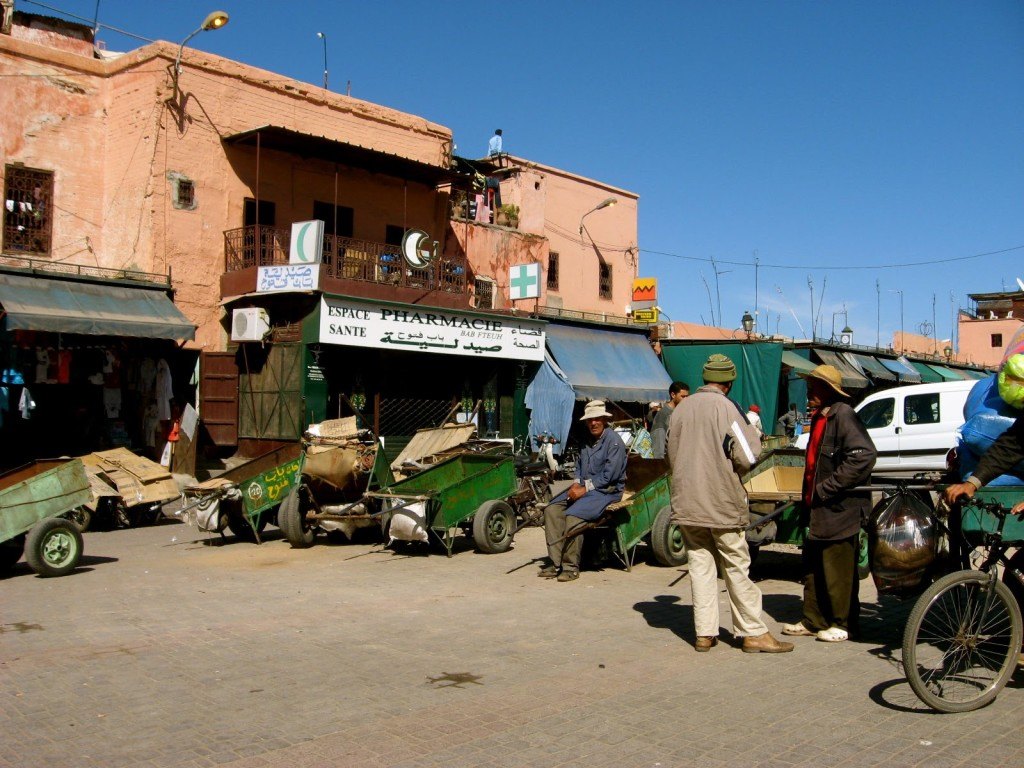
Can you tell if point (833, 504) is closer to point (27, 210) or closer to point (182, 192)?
point (182, 192)

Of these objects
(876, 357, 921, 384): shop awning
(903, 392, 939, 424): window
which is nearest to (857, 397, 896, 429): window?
(903, 392, 939, 424): window

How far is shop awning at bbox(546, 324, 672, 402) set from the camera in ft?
80.9

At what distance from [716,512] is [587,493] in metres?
3.09

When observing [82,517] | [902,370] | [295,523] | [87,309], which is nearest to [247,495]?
[295,523]

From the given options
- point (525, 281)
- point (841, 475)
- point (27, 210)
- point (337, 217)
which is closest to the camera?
point (841, 475)

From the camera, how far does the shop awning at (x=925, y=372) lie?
125 ft

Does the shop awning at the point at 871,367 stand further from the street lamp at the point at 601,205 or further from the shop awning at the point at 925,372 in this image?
the street lamp at the point at 601,205

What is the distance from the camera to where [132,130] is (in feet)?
63.0

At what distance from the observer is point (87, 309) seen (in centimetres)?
1672

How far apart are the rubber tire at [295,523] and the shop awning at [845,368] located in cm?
2350

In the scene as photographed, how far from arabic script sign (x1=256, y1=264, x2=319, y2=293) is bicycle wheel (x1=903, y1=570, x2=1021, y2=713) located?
1564 centimetres

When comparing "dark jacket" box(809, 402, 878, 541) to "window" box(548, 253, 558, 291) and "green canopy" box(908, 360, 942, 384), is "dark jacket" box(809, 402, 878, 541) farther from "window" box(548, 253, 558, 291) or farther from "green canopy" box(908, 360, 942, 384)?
"green canopy" box(908, 360, 942, 384)

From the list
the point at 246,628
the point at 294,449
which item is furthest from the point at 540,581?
the point at 294,449

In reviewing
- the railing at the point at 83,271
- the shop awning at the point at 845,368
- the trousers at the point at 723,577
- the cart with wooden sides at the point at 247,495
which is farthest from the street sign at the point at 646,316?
the trousers at the point at 723,577
